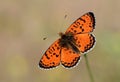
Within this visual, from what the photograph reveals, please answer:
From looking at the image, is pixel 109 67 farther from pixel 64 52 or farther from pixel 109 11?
pixel 64 52

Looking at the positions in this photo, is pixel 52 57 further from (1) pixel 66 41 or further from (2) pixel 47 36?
(2) pixel 47 36

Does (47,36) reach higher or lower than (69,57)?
higher

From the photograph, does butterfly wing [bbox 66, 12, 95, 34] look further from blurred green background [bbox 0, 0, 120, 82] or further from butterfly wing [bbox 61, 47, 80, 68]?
blurred green background [bbox 0, 0, 120, 82]

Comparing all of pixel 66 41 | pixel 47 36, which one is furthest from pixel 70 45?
pixel 47 36

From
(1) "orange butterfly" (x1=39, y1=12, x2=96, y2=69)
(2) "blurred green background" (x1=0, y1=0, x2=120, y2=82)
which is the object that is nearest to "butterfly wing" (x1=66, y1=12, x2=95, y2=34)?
(1) "orange butterfly" (x1=39, y1=12, x2=96, y2=69)

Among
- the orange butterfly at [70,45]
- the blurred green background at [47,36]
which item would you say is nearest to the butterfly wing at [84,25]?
the orange butterfly at [70,45]
